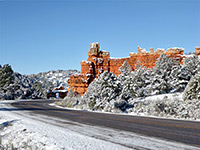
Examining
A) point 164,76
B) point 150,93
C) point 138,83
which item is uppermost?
point 164,76

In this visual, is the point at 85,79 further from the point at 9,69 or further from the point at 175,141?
the point at 175,141

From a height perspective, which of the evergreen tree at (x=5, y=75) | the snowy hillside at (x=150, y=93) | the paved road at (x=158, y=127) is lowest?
the paved road at (x=158, y=127)

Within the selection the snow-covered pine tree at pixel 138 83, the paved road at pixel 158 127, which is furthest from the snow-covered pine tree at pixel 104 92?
the snow-covered pine tree at pixel 138 83

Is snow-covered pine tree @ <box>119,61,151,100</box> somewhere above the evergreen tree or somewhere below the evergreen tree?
below

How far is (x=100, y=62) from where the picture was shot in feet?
238

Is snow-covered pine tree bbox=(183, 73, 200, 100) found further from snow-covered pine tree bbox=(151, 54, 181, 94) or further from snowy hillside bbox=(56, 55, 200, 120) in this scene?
snow-covered pine tree bbox=(151, 54, 181, 94)

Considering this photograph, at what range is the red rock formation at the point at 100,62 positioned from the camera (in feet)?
209

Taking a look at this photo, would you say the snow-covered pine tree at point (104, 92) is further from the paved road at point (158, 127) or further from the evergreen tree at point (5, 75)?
the evergreen tree at point (5, 75)

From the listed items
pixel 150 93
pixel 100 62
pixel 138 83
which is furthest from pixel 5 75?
pixel 150 93

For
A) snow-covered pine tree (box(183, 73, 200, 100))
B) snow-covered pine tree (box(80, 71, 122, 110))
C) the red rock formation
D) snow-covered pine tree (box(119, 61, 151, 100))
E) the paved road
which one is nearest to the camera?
the paved road

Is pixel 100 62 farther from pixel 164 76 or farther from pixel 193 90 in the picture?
pixel 193 90

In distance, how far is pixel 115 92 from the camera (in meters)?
25.6

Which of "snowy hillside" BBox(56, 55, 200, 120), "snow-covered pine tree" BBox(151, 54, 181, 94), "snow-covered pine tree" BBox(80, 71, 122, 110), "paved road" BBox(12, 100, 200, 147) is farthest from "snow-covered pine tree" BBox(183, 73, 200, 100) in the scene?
"snow-covered pine tree" BBox(151, 54, 181, 94)

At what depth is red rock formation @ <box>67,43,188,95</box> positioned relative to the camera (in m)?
63.8
